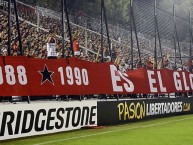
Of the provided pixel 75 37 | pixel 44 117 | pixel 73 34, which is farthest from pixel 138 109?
pixel 73 34

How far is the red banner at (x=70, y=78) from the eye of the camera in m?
12.9

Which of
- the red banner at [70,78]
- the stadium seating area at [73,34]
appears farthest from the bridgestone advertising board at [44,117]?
the stadium seating area at [73,34]

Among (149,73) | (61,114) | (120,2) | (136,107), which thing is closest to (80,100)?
(61,114)

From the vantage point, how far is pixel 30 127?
1321cm

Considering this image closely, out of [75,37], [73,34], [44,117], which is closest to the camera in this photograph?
[44,117]

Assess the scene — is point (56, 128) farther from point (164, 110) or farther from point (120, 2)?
point (120, 2)

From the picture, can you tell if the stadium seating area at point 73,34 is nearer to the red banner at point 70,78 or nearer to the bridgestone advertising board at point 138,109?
the red banner at point 70,78

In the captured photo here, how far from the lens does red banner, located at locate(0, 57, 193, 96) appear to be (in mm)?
12945

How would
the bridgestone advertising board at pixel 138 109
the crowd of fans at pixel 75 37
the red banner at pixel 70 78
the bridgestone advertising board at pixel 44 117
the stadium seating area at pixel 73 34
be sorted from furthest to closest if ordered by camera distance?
the crowd of fans at pixel 75 37, the stadium seating area at pixel 73 34, the bridgestone advertising board at pixel 138 109, the red banner at pixel 70 78, the bridgestone advertising board at pixel 44 117

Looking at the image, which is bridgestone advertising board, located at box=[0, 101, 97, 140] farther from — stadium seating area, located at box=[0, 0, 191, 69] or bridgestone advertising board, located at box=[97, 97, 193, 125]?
stadium seating area, located at box=[0, 0, 191, 69]

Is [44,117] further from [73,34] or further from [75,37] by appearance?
[73,34]

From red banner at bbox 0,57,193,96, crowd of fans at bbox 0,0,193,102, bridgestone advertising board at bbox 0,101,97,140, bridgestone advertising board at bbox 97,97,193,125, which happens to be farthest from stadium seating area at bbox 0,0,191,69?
bridgestone advertising board at bbox 0,101,97,140

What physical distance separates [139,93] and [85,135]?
718cm

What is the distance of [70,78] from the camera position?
15.7 meters
